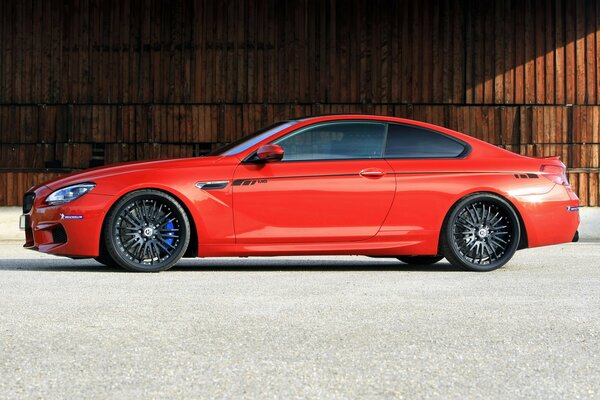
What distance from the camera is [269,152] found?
949cm

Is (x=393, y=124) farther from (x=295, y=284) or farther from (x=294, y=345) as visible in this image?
(x=294, y=345)

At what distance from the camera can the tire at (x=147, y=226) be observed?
9.38 meters

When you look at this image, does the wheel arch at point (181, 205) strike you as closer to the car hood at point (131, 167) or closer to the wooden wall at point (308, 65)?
the car hood at point (131, 167)

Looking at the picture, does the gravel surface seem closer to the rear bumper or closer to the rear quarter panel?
the rear bumper

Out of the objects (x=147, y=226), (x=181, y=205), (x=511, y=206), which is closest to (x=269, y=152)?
(x=181, y=205)

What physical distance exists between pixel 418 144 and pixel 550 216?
4.53ft

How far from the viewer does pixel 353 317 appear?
705cm

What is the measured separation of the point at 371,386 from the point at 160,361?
1.17 meters

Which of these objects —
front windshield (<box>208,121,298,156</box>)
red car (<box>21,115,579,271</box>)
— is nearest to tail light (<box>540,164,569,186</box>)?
red car (<box>21,115,579,271</box>)

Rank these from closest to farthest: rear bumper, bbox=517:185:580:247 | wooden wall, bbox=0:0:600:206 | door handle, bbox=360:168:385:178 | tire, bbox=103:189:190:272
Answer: tire, bbox=103:189:190:272, door handle, bbox=360:168:385:178, rear bumper, bbox=517:185:580:247, wooden wall, bbox=0:0:600:206

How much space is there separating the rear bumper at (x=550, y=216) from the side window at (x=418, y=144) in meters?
0.77

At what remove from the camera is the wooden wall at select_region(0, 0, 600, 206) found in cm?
2314

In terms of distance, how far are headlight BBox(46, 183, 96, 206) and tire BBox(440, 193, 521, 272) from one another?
316 cm

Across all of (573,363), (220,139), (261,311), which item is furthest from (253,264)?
(220,139)
